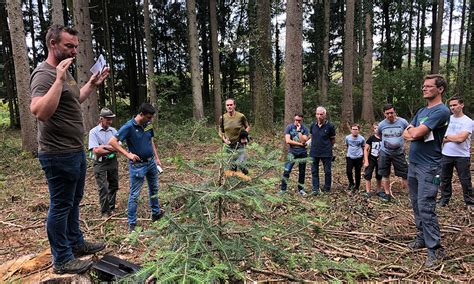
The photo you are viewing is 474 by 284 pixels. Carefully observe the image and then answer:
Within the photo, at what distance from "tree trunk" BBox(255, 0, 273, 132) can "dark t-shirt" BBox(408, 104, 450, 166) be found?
8569 mm

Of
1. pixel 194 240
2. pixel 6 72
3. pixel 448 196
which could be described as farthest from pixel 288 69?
pixel 6 72

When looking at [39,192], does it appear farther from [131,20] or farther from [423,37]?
[423,37]

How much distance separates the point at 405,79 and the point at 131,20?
21.5m

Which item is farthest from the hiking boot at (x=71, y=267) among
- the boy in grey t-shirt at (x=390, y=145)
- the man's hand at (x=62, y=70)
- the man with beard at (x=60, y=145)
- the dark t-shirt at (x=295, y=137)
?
the boy in grey t-shirt at (x=390, y=145)

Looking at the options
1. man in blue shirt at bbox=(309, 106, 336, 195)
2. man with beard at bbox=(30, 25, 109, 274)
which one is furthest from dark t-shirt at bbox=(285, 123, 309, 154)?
man with beard at bbox=(30, 25, 109, 274)

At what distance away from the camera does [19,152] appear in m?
11.1

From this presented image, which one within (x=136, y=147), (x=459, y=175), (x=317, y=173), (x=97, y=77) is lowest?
(x=317, y=173)

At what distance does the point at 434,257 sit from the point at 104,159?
5224 millimetres

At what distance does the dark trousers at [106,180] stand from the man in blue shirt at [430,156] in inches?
189

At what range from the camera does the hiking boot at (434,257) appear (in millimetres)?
4035

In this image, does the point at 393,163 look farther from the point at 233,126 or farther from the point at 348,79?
the point at 348,79

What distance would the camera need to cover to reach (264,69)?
495 inches

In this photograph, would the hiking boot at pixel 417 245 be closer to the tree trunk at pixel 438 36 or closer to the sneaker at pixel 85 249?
the sneaker at pixel 85 249

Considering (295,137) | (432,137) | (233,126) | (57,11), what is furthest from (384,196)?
(57,11)
